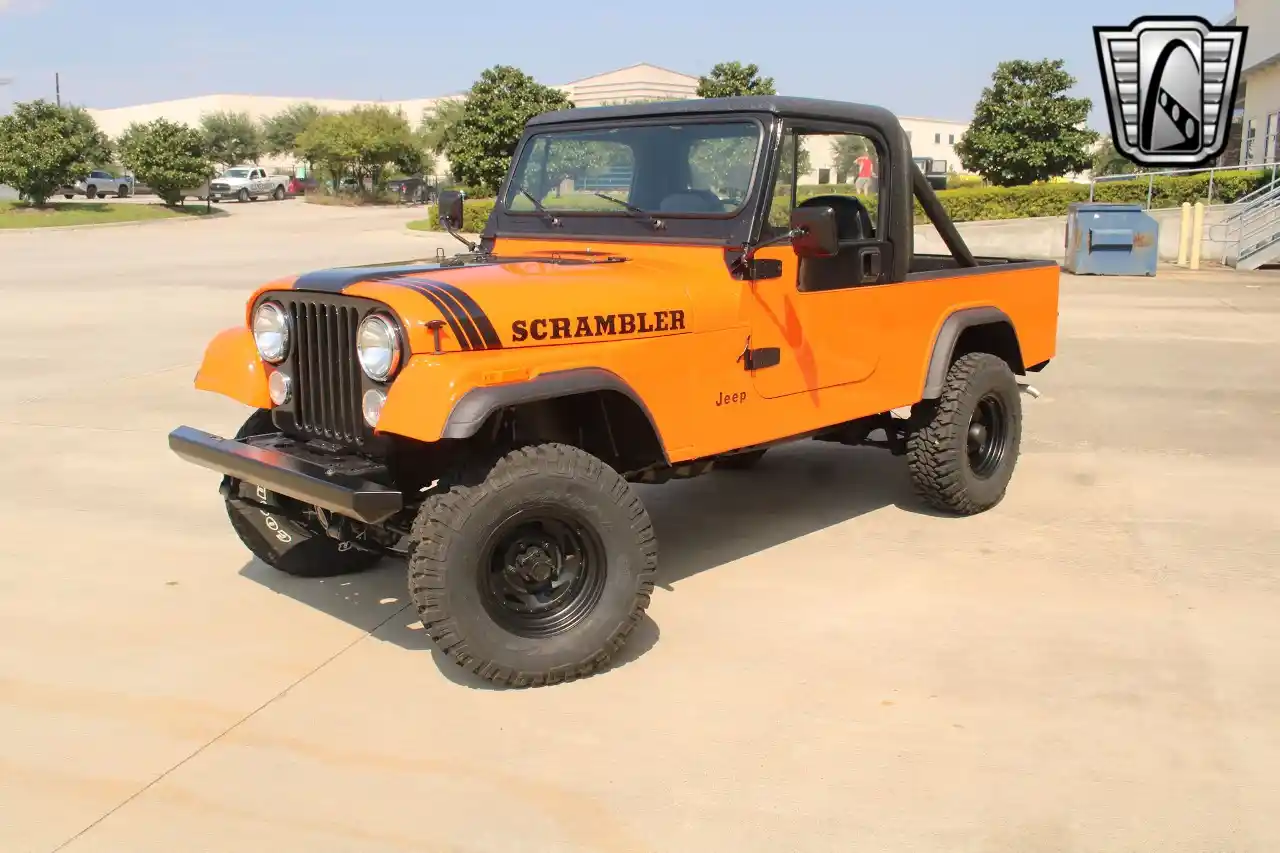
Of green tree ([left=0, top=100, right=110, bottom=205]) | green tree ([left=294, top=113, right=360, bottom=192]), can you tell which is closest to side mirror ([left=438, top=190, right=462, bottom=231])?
green tree ([left=0, top=100, right=110, bottom=205])

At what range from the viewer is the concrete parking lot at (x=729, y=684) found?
3039 mm

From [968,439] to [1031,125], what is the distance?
22522mm

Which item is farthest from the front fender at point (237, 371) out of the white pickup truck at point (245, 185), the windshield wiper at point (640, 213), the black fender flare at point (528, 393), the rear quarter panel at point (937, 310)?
the white pickup truck at point (245, 185)

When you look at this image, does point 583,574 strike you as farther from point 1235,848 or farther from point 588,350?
point 1235,848

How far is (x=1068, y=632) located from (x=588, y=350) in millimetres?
2091

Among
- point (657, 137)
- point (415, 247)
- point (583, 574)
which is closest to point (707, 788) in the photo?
point (583, 574)

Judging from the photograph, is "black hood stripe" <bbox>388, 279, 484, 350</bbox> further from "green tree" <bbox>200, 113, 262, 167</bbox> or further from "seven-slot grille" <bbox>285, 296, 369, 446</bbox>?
"green tree" <bbox>200, 113, 262, 167</bbox>

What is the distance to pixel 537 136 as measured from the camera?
17.4 ft

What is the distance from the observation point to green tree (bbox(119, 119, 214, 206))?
37.7 meters

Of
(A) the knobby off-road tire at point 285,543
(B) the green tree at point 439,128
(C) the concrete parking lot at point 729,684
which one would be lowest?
(C) the concrete parking lot at point 729,684

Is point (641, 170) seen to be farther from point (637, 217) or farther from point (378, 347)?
point (378, 347)

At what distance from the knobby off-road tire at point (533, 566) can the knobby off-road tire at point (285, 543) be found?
40.0 inches

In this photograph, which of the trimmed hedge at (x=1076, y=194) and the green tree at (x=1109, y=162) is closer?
the trimmed hedge at (x=1076, y=194)

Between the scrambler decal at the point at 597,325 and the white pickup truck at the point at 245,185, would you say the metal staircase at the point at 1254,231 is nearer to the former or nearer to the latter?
the scrambler decal at the point at 597,325
